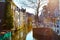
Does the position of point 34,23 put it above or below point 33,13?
below

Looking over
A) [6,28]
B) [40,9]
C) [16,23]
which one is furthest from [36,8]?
[6,28]

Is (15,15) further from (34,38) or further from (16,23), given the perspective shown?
(34,38)

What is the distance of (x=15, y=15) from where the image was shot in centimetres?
145

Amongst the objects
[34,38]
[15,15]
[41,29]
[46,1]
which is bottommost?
[34,38]

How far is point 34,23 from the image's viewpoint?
142cm

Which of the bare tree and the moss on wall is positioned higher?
the bare tree

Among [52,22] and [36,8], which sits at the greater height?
[36,8]

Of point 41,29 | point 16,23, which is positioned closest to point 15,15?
point 16,23

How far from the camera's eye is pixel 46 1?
4.66ft

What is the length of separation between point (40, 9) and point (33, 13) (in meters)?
0.09

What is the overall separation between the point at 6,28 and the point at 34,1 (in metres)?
0.44

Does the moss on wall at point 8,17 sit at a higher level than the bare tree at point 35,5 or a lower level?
lower

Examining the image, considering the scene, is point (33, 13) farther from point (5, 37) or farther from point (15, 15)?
point (5, 37)

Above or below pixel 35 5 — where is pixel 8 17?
below
